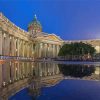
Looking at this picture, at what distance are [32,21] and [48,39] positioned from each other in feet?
50.5

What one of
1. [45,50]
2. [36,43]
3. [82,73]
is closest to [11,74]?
[82,73]

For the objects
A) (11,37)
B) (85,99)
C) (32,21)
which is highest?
(32,21)

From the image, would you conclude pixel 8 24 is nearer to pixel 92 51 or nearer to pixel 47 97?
pixel 92 51

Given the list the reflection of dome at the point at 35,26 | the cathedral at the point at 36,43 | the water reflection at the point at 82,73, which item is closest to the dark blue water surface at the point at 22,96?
the water reflection at the point at 82,73

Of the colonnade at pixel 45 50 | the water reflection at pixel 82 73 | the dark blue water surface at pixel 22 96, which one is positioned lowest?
the dark blue water surface at pixel 22 96

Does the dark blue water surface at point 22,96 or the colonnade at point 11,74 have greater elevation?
the colonnade at point 11,74

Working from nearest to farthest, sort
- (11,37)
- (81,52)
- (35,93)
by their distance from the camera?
(35,93), (11,37), (81,52)

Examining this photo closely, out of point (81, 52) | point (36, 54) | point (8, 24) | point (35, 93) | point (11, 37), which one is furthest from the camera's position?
point (36, 54)

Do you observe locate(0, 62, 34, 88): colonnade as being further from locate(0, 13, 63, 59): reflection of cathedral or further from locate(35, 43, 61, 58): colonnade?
locate(35, 43, 61, 58): colonnade

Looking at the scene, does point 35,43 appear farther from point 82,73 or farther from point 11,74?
point 11,74

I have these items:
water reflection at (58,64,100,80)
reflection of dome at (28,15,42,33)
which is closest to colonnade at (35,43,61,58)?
reflection of dome at (28,15,42,33)

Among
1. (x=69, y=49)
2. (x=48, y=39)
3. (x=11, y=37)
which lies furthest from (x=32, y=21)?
(x=11, y=37)

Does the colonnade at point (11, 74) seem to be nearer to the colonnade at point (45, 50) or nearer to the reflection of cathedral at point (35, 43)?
the reflection of cathedral at point (35, 43)

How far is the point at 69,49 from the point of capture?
88.5 metres
